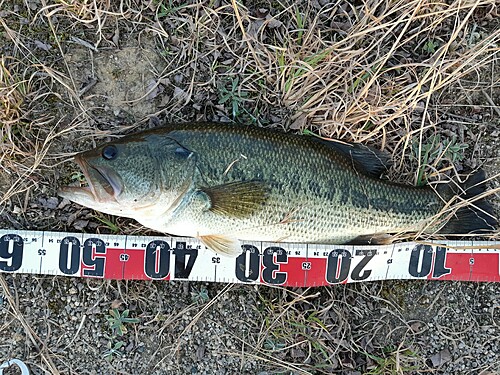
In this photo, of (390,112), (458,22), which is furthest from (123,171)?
(458,22)

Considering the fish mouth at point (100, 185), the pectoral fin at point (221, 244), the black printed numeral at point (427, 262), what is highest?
the fish mouth at point (100, 185)

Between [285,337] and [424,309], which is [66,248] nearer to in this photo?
[285,337]

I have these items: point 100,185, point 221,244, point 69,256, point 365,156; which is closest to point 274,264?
point 221,244

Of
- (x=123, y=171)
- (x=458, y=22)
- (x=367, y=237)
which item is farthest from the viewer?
(x=458, y=22)

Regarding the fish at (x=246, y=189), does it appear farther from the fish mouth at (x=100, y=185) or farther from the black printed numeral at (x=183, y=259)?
the black printed numeral at (x=183, y=259)

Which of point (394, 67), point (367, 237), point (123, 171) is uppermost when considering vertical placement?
point (394, 67)

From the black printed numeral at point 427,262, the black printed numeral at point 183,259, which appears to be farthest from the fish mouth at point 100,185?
the black printed numeral at point 427,262

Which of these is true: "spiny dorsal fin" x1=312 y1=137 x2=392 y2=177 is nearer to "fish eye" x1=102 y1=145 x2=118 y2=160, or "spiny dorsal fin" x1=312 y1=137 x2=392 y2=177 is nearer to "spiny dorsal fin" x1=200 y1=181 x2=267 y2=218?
"spiny dorsal fin" x1=200 y1=181 x2=267 y2=218
